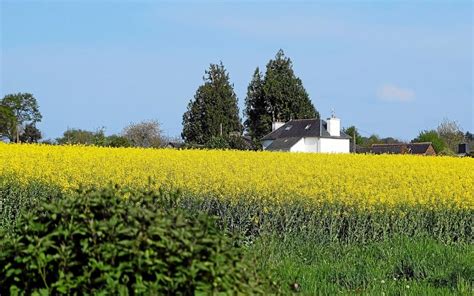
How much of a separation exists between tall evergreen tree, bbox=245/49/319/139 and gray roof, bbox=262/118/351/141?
8.39ft

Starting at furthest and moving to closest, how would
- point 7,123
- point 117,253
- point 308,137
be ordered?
point 308,137
point 7,123
point 117,253

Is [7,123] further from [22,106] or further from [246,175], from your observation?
[246,175]

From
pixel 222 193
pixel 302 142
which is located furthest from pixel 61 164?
pixel 302 142

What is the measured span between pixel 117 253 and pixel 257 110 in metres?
55.3

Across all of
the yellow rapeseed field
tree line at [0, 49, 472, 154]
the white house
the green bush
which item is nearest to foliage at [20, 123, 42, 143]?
tree line at [0, 49, 472, 154]

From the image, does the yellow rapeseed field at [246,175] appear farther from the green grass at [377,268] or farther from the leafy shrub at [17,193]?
the green grass at [377,268]

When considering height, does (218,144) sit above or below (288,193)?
above

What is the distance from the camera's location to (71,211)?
3.17 meters

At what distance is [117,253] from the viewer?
9.55 feet

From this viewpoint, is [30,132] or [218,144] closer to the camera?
[218,144]

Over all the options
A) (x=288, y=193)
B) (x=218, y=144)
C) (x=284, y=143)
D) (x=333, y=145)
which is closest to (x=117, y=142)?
(x=218, y=144)

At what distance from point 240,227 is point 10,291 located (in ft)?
25.9

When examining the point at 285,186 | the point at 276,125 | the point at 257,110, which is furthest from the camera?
the point at 257,110

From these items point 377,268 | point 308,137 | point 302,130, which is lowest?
point 377,268
